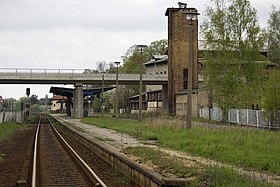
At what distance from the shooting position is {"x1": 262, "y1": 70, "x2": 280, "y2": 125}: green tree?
3438cm

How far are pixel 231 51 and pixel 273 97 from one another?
41.7 feet

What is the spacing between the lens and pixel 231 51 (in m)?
47.0

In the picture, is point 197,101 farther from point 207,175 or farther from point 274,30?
point 207,175

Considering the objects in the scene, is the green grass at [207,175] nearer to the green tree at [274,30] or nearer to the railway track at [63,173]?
the railway track at [63,173]

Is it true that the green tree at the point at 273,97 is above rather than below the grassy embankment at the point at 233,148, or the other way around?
above

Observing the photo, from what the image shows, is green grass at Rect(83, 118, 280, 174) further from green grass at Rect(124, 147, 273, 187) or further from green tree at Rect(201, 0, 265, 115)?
green tree at Rect(201, 0, 265, 115)

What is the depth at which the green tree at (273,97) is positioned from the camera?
34.4 metres

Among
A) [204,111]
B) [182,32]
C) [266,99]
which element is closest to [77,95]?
[182,32]

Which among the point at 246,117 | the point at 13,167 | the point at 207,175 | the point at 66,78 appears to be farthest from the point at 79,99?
the point at 207,175

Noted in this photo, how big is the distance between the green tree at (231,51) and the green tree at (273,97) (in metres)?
8.65

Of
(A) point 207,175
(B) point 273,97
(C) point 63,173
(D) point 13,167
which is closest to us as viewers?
(A) point 207,175

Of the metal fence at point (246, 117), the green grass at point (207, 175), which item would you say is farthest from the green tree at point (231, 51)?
the green grass at point (207, 175)

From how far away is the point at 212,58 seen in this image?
47125mm

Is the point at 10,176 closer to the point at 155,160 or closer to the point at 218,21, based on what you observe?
the point at 155,160
